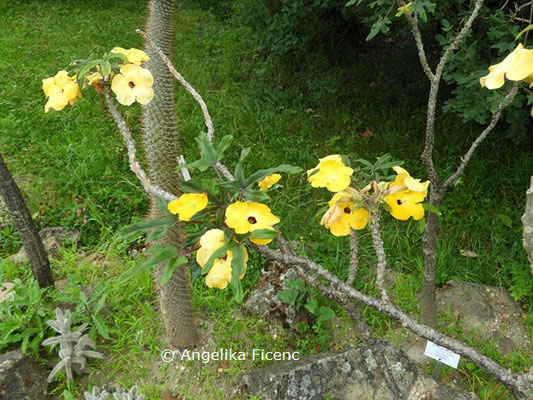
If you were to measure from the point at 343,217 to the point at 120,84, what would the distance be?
720 mm

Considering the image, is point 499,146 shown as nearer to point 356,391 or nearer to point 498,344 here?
point 498,344

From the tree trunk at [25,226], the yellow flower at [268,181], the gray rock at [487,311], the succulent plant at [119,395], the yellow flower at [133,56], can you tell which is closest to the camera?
the yellow flower at [268,181]

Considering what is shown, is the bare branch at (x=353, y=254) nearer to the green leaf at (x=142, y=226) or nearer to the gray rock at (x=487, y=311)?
the green leaf at (x=142, y=226)

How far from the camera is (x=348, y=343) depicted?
2.42 m

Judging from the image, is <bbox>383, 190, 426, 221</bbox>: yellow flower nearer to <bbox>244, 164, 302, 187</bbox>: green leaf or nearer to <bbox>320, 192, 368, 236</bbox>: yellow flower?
<bbox>320, 192, 368, 236</bbox>: yellow flower

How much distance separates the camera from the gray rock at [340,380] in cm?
204

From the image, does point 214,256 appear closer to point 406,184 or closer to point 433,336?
point 406,184

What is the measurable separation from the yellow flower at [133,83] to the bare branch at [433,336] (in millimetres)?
550

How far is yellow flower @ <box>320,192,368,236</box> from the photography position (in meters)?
1.17

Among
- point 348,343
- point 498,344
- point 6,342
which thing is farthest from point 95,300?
point 498,344

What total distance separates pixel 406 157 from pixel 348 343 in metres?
1.76

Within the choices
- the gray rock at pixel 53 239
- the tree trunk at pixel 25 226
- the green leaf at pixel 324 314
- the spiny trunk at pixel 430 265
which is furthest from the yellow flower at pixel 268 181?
the gray rock at pixel 53 239

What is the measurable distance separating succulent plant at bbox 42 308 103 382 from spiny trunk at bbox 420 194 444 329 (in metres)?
1.50

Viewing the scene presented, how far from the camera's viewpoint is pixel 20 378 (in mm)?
2076
